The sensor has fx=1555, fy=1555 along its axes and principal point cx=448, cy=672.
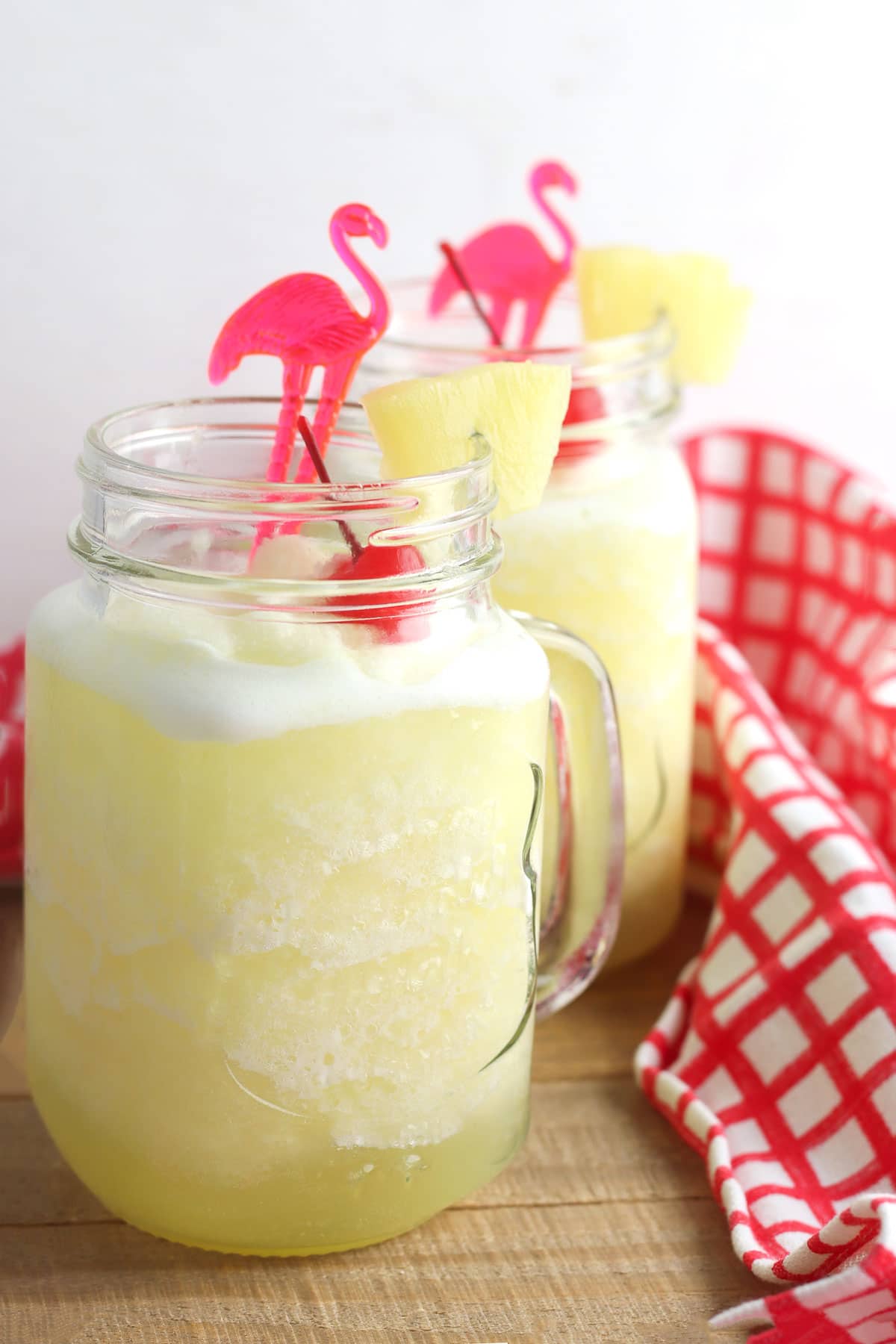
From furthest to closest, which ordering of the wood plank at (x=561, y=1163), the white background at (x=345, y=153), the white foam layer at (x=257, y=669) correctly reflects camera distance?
the white background at (x=345, y=153)
the wood plank at (x=561, y=1163)
the white foam layer at (x=257, y=669)

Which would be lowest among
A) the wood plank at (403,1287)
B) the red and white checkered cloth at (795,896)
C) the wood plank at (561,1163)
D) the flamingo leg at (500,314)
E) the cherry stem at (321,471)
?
the wood plank at (561,1163)

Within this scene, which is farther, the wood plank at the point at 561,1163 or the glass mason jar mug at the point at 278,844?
the wood plank at the point at 561,1163

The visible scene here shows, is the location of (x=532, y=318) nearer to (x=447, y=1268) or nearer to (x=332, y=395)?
(x=332, y=395)

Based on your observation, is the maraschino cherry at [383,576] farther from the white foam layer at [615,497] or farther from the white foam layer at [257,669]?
the white foam layer at [615,497]

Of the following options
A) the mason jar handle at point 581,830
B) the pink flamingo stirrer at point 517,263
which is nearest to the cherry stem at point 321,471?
the mason jar handle at point 581,830

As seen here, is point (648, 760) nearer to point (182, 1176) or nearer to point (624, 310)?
point (624, 310)

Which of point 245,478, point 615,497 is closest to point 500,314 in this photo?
point 615,497

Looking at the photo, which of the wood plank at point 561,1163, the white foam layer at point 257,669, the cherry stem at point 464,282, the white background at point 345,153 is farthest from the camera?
the white background at point 345,153

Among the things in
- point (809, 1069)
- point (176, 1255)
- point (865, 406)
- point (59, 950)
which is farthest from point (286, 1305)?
point (865, 406)
